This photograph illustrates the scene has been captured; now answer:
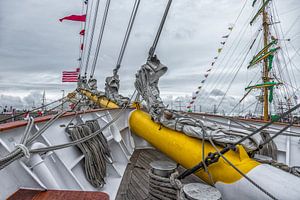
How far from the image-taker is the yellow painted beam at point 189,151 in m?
1.76

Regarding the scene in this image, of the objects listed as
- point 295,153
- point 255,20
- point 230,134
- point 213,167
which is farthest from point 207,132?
point 255,20

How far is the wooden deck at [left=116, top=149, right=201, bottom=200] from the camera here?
2.30 meters

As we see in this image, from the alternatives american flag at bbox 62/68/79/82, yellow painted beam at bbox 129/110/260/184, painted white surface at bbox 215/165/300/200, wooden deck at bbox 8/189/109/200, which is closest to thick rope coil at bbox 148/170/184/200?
yellow painted beam at bbox 129/110/260/184

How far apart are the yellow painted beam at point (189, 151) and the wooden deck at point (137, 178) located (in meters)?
0.47

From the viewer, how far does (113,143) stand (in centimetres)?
340

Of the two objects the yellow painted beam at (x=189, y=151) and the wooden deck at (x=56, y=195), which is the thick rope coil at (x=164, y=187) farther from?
the wooden deck at (x=56, y=195)

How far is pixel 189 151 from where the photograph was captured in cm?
221

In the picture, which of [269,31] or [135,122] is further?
[269,31]

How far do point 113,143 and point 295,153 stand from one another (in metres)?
2.75

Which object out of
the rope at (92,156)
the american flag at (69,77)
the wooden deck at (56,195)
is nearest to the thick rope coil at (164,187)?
the rope at (92,156)

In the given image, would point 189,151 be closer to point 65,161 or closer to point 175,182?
point 175,182

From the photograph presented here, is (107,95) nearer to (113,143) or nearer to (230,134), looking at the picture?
(113,143)

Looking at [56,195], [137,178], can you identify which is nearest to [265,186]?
[56,195]

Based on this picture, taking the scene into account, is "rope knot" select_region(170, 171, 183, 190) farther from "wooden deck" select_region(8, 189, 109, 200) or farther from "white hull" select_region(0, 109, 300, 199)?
"wooden deck" select_region(8, 189, 109, 200)
